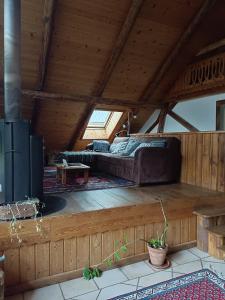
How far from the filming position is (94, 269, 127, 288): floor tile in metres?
2.20

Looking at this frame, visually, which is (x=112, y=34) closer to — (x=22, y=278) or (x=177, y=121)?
(x=177, y=121)

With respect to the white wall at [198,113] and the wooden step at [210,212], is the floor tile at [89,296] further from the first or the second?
the white wall at [198,113]

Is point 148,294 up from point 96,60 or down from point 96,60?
down

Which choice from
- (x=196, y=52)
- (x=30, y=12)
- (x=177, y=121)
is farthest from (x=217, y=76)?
(x=30, y=12)

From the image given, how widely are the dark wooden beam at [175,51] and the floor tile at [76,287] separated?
441 centimetres

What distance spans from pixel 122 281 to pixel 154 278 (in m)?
0.31

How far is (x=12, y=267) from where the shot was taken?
80.9 inches

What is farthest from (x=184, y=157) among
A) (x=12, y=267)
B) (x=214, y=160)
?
(x=12, y=267)

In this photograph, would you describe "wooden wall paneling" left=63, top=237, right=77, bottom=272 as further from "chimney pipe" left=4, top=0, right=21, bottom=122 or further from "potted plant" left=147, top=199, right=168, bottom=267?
"chimney pipe" left=4, top=0, right=21, bottom=122

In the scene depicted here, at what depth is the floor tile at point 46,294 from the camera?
2.01 m

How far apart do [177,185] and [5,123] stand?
2.65 metres

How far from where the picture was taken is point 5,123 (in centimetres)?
204

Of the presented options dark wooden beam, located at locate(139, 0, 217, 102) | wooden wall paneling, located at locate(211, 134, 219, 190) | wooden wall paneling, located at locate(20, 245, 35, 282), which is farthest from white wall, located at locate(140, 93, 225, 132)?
wooden wall paneling, located at locate(20, 245, 35, 282)

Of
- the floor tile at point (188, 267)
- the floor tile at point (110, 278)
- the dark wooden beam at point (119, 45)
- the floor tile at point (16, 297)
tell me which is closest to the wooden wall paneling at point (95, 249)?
the floor tile at point (110, 278)
